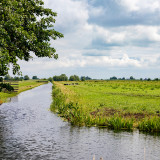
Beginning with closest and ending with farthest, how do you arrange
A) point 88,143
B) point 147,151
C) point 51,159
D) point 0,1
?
point 51,159
point 147,151
point 88,143
point 0,1

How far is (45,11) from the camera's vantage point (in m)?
23.4

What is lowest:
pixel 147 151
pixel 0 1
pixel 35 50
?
pixel 147 151

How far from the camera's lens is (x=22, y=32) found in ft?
55.0

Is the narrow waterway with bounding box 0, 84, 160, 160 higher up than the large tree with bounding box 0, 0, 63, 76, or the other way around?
the large tree with bounding box 0, 0, 63, 76

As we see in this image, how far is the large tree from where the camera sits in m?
16.0

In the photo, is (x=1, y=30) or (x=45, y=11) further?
(x=45, y=11)

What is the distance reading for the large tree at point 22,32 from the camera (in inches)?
631

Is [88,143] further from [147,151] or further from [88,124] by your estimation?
[88,124]

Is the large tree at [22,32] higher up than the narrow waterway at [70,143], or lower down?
higher up

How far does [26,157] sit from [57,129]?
Answer: 22.1ft

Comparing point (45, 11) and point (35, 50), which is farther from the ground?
point (45, 11)

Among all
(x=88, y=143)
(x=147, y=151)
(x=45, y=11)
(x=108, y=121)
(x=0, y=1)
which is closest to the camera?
(x=147, y=151)

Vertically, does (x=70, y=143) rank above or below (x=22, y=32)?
below

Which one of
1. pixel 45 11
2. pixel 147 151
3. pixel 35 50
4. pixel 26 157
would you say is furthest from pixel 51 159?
pixel 45 11
